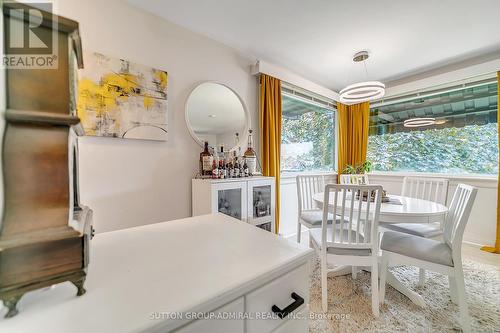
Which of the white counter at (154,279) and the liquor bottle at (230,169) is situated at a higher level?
the liquor bottle at (230,169)

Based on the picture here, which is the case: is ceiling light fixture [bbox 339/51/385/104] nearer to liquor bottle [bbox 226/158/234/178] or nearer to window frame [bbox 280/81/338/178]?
window frame [bbox 280/81/338/178]

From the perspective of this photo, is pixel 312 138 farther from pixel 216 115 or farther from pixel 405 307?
pixel 405 307

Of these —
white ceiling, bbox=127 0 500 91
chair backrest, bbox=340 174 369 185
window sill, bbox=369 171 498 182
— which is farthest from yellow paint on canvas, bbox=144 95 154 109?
window sill, bbox=369 171 498 182

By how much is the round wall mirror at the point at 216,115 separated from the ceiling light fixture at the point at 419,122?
281 cm

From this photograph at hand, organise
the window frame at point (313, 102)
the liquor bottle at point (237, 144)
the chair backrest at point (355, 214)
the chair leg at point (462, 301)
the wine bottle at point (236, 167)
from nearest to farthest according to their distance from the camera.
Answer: the chair leg at point (462, 301) < the chair backrest at point (355, 214) < the wine bottle at point (236, 167) < the liquor bottle at point (237, 144) < the window frame at point (313, 102)

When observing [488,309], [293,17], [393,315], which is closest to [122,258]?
[393,315]

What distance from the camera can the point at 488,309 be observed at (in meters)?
1.46

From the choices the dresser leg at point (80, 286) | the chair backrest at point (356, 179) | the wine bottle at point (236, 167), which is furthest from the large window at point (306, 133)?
the dresser leg at point (80, 286)

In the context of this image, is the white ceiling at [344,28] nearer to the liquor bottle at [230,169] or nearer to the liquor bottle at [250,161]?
the liquor bottle at [250,161]

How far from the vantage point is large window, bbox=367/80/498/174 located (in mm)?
2717

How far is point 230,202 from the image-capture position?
1944 mm

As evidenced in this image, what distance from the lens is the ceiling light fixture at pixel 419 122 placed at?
316cm

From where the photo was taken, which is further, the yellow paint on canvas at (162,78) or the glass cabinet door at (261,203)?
the glass cabinet door at (261,203)

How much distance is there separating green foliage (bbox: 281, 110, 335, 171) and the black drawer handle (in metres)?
2.47
